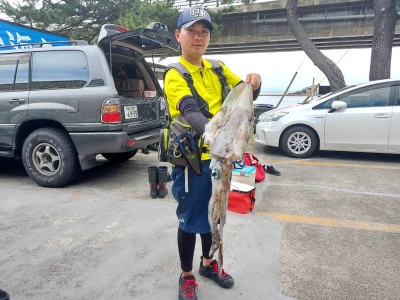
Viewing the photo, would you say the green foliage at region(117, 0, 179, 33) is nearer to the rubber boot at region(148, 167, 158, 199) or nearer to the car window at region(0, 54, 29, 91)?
the car window at region(0, 54, 29, 91)

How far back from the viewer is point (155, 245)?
8.25 ft

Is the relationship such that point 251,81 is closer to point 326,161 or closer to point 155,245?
point 155,245

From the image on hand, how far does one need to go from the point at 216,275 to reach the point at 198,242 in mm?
537

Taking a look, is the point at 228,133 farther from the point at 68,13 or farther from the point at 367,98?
the point at 68,13

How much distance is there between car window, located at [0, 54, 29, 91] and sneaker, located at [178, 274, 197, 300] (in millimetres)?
3569

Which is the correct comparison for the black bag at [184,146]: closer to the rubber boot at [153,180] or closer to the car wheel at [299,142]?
the rubber boot at [153,180]

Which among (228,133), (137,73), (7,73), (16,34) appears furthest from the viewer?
(16,34)

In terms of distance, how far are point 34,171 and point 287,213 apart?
345cm

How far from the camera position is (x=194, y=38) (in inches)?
63.7

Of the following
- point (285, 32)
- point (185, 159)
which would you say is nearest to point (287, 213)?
point (185, 159)

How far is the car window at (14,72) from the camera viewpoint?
3.99 metres

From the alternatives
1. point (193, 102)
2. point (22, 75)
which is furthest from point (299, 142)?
point (22, 75)

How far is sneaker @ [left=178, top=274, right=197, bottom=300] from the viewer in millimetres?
1827

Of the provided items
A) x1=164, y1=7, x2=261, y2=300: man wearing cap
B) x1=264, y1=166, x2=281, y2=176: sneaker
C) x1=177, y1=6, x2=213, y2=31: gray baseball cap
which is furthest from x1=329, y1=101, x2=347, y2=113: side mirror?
x1=177, y1=6, x2=213, y2=31: gray baseball cap
